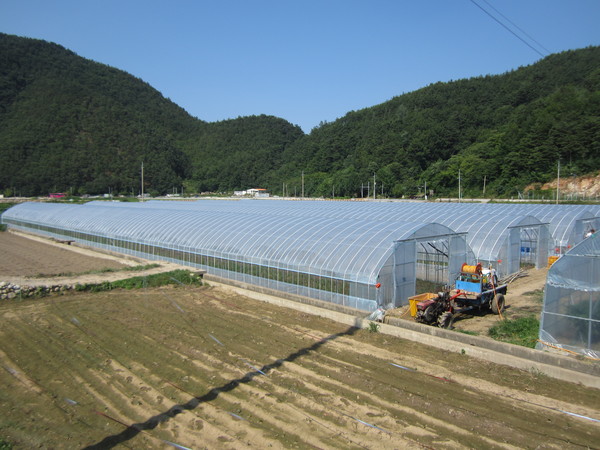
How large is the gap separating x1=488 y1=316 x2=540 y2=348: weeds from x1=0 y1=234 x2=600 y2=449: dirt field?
2.01m

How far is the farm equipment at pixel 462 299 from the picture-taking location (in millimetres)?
14266

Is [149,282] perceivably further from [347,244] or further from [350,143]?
[350,143]

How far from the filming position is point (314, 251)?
62.1ft

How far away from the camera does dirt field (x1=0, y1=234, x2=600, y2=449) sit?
26.4 ft

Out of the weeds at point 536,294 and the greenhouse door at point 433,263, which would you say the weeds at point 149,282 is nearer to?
the greenhouse door at point 433,263

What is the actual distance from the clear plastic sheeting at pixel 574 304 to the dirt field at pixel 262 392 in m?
1.48

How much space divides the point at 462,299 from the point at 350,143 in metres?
119

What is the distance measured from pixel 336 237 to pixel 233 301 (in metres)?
5.69

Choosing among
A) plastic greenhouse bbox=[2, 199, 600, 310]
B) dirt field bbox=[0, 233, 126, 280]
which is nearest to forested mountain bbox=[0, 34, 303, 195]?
dirt field bbox=[0, 233, 126, 280]

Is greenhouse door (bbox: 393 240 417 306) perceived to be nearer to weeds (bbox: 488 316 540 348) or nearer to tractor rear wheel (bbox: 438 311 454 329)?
tractor rear wheel (bbox: 438 311 454 329)

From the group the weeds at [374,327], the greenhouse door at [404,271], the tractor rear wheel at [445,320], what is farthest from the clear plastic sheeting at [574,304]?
the greenhouse door at [404,271]

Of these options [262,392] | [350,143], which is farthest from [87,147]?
[262,392]

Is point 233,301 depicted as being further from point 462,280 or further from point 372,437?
point 372,437

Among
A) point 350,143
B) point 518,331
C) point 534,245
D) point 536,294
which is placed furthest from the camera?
point 350,143
